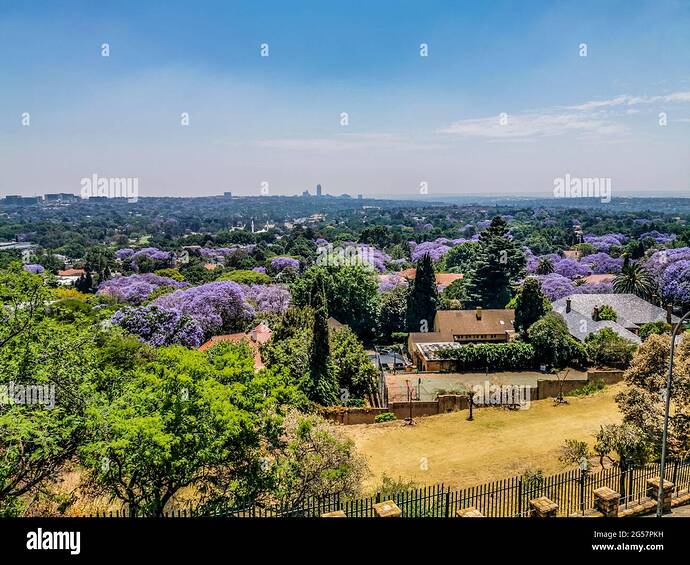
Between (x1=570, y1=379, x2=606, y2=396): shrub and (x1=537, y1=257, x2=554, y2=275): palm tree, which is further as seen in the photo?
(x1=537, y1=257, x2=554, y2=275): palm tree

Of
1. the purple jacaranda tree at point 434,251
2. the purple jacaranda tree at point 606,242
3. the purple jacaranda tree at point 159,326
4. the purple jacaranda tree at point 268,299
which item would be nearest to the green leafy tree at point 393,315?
the purple jacaranda tree at point 268,299

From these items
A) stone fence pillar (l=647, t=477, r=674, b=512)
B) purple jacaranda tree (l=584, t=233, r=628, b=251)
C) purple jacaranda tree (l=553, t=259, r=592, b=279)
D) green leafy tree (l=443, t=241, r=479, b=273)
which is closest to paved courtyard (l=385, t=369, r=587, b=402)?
stone fence pillar (l=647, t=477, r=674, b=512)

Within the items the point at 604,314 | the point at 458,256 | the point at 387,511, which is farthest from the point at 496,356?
the point at 458,256

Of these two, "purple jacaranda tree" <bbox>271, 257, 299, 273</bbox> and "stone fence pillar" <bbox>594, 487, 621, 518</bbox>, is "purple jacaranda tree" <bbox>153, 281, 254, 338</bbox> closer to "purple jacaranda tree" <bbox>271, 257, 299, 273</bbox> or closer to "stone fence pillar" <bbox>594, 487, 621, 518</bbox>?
"stone fence pillar" <bbox>594, 487, 621, 518</bbox>

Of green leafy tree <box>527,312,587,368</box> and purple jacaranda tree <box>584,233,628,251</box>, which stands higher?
purple jacaranda tree <box>584,233,628,251</box>

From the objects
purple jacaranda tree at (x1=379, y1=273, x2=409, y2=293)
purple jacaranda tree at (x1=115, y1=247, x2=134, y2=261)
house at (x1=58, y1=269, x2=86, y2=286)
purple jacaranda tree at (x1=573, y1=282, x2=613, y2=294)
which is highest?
purple jacaranda tree at (x1=115, y1=247, x2=134, y2=261)
